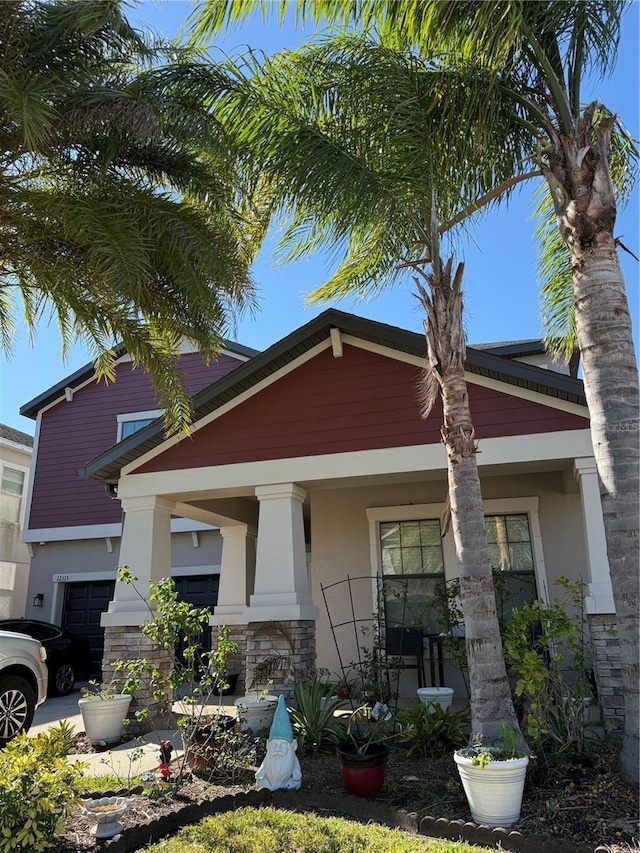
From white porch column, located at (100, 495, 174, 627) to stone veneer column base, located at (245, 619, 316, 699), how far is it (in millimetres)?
1676

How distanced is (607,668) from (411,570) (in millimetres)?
3844

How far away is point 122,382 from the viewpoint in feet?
54.9

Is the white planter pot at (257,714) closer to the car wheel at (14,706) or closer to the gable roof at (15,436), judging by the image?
the car wheel at (14,706)

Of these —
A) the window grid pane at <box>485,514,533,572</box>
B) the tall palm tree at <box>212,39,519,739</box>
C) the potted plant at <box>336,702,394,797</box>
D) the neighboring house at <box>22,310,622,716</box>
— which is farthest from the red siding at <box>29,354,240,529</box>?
the potted plant at <box>336,702,394,797</box>

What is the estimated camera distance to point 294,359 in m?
9.16

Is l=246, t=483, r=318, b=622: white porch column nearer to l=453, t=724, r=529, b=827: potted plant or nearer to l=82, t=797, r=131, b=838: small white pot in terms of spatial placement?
l=82, t=797, r=131, b=838: small white pot

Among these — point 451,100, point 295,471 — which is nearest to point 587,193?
point 451,100

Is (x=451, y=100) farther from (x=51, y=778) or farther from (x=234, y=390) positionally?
(x=51, y=778)

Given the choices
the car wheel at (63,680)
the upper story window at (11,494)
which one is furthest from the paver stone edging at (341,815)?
the upper story window at (11,494)

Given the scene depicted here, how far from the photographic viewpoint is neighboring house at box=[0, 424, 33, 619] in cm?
1636

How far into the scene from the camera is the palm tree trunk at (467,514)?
549 cm

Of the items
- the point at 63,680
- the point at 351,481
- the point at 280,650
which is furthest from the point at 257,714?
the point at 63,680

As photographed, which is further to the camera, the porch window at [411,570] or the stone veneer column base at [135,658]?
the porch window at [411,570]

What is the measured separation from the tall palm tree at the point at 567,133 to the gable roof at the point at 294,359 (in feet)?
5.82
